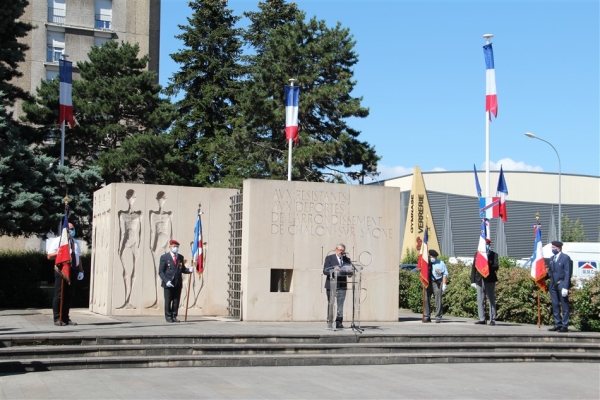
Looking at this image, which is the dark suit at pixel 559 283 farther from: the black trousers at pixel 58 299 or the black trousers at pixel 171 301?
the black trousers at pixel 58 299

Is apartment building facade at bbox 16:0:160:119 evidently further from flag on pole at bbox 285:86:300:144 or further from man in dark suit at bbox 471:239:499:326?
man in dark suit at bbox 471:239:499:326

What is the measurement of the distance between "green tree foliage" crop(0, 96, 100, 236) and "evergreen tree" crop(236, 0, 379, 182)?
15.5 meters

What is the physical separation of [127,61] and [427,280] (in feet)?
80.0

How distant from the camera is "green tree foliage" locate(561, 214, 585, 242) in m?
62.5

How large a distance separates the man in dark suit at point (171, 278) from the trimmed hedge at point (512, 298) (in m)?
8.97

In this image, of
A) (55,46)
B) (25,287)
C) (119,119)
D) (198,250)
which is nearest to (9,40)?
(119,119)

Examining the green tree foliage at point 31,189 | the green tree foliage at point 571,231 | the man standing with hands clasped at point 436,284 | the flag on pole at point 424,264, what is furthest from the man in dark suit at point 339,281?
the green tree foliage at point 571,231

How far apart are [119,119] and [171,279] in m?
22.2

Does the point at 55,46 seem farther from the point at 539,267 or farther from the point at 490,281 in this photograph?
the point at 539,267

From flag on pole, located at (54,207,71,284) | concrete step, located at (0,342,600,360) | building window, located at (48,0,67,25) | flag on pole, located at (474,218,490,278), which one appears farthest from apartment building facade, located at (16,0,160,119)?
concrete step, located at (0,342,600,360)

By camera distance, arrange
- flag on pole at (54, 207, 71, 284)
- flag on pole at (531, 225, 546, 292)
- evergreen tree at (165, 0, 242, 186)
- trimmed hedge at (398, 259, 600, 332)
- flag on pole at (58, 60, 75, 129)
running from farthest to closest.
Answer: evergreen tree at (165, 0, 242, 186)
flag on pole at (58, 60, 75, 129)
trimmed hedge at (398, 259, 600, 332)
flag on pole at (531, 225, 546, 292)
flag on pole at (54, 207, 71, 284)

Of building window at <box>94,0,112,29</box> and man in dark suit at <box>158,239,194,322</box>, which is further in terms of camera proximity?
building window at <box>94,0,112,29</box>

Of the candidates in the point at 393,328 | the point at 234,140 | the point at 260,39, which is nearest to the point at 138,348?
the point at 393,328

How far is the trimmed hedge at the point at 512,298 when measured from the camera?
→ 1909 centimetres
